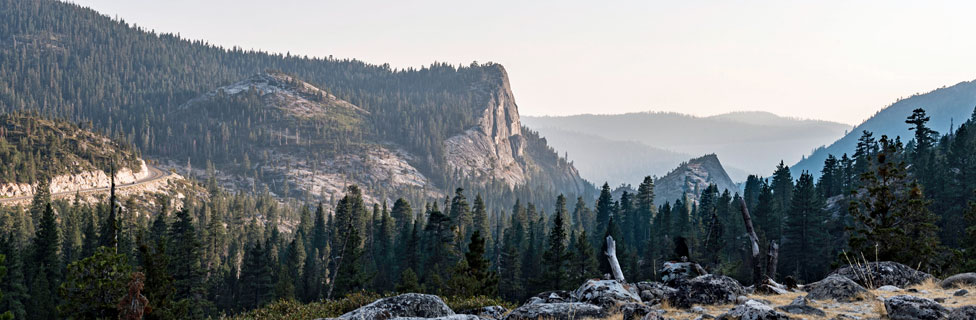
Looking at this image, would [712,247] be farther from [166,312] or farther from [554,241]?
[166,312]

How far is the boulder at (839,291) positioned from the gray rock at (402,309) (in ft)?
40.6

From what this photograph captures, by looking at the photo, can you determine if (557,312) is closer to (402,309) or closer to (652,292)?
(402,309)

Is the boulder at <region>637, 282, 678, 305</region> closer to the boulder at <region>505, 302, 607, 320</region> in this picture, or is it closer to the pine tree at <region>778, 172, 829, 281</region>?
the boulder at <region>505, 302, 607, 320</region>

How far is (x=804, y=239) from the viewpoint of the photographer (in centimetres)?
7888

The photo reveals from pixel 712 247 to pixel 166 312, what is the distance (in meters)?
63.4

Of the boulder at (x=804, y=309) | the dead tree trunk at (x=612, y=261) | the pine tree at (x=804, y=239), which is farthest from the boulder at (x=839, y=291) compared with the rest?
the pine tree at (x=804, y=239)

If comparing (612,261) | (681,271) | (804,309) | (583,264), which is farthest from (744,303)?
(583,264)

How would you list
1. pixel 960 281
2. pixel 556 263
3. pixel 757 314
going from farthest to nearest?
pixel 556 263, pixel 960 281, pixel 757 314

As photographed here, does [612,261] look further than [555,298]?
Yes

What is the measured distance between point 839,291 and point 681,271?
35.7ft

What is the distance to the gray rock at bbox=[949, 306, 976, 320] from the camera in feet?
39.3

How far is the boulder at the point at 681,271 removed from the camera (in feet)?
88.2

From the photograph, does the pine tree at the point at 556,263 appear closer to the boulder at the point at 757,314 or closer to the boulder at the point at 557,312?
the boulder at the point at 557,312

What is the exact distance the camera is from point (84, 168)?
193625 millimetres
